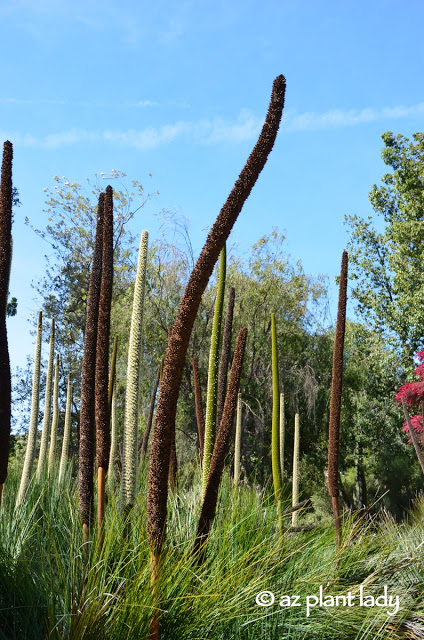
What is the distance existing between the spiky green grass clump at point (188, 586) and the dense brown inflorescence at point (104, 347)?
1.38ft

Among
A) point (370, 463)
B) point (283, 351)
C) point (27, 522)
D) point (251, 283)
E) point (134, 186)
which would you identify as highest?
point (134, 186)

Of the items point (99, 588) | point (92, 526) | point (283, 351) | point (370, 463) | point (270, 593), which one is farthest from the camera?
point (370, 463)

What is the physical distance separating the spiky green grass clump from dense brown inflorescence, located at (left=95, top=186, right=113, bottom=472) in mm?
422

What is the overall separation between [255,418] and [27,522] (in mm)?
14513

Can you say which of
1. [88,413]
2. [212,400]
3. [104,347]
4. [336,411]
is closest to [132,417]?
[88,413]

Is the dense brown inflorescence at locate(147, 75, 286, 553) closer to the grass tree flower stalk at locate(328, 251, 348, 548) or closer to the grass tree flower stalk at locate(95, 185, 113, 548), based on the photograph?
the grass tree flower stalk at locate(95, 185, 113, 548)

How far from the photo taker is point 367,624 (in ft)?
11.9

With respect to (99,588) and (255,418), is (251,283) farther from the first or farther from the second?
(99,588)

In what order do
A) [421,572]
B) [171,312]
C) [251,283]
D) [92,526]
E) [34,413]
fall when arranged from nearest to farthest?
[92,526] < [421,572] < [34,413] < [171,312] < [251,283]

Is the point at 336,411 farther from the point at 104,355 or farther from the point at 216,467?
the point at 104,355

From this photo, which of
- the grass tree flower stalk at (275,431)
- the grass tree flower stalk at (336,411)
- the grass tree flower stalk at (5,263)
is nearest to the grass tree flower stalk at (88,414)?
the grass tree flower stalk at (5,263)

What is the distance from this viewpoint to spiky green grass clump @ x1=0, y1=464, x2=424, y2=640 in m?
2.84

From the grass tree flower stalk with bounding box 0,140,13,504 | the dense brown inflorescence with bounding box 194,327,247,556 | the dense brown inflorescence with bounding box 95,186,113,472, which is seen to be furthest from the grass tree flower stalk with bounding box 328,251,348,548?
the grass tree flower stalk with bounding box 0,140,13,504

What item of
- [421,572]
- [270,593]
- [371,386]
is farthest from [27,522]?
[371,386]
